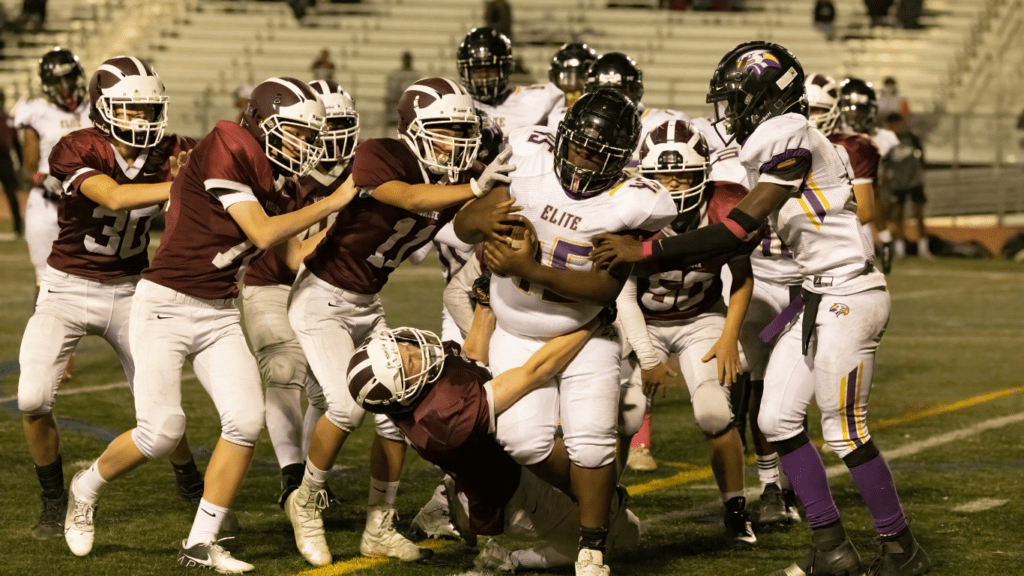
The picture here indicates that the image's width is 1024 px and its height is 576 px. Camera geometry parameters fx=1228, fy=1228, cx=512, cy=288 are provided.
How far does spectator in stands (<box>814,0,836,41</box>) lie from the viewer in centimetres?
2202

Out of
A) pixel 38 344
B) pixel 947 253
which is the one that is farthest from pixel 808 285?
pixel 947 253

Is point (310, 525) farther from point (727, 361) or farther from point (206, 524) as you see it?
point (727, 361)

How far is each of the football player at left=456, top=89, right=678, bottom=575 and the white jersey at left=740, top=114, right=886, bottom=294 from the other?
1.27ft

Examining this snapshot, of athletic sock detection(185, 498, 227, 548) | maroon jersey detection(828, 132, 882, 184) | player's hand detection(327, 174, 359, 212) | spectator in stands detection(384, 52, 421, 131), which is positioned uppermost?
player's hand detection(327, 174, 359, 212)

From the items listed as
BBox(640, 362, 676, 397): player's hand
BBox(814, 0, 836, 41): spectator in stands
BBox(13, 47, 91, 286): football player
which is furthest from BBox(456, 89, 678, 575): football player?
BBox(814, 0, 836, 41): spectator in stands

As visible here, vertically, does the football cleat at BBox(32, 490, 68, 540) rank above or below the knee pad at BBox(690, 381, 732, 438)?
below

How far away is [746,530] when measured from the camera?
16.2ft

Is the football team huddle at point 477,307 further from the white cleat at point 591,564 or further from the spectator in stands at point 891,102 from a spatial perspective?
the spectator in stands at point 891,102

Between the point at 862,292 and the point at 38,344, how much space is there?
317cm

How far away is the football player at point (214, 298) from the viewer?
441 centimetres

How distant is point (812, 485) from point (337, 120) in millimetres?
2400

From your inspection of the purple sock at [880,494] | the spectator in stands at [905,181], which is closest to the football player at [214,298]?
the purple sock at [880,494]

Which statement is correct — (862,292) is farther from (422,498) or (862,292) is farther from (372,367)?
(422,498)

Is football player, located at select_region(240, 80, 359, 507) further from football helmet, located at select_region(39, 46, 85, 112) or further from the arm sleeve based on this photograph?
football helmet, located at select_region(39, 46, 85, 112)
